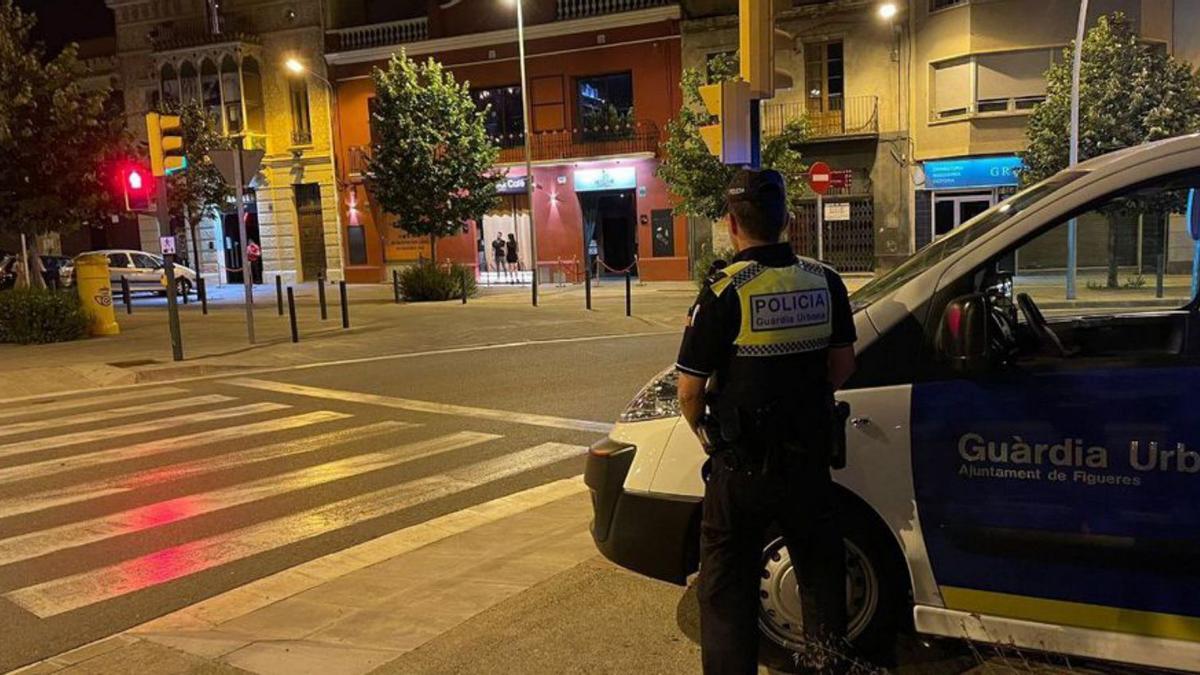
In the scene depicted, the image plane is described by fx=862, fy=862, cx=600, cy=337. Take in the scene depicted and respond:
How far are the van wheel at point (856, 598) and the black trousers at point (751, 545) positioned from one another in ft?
1.05

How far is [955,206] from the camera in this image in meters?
26.8

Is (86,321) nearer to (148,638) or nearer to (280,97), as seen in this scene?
(148,638)

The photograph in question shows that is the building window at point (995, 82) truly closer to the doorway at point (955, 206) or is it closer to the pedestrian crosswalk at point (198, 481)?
the doorway at point (955, 206)

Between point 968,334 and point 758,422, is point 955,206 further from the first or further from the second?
point 758,422

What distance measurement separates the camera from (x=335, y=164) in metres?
Answer: 34.6

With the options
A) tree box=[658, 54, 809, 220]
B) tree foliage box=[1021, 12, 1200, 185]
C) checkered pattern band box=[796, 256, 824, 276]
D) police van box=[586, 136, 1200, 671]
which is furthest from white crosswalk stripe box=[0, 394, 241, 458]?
tree foliage box=[1021, 12, 1200, 185]

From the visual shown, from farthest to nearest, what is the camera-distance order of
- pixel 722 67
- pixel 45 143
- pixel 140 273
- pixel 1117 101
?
1. pixel 140 273
2. pixel 722 67
3. pixel 1117 101
4. pixel 45 143

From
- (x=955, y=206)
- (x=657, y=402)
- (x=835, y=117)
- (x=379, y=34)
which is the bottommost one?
(x=657, y=402)

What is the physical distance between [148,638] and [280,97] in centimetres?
3449

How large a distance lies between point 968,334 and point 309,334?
15.6m

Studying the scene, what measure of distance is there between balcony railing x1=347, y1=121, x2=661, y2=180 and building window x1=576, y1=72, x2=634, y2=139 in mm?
39

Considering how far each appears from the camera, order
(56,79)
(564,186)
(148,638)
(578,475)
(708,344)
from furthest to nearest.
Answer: (564,186)
(56,79)
(578,475)
(148,638)
(708,344)

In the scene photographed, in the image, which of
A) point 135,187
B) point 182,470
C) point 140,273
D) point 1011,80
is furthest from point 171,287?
point 1011,80

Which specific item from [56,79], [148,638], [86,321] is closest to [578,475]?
[148,638]
